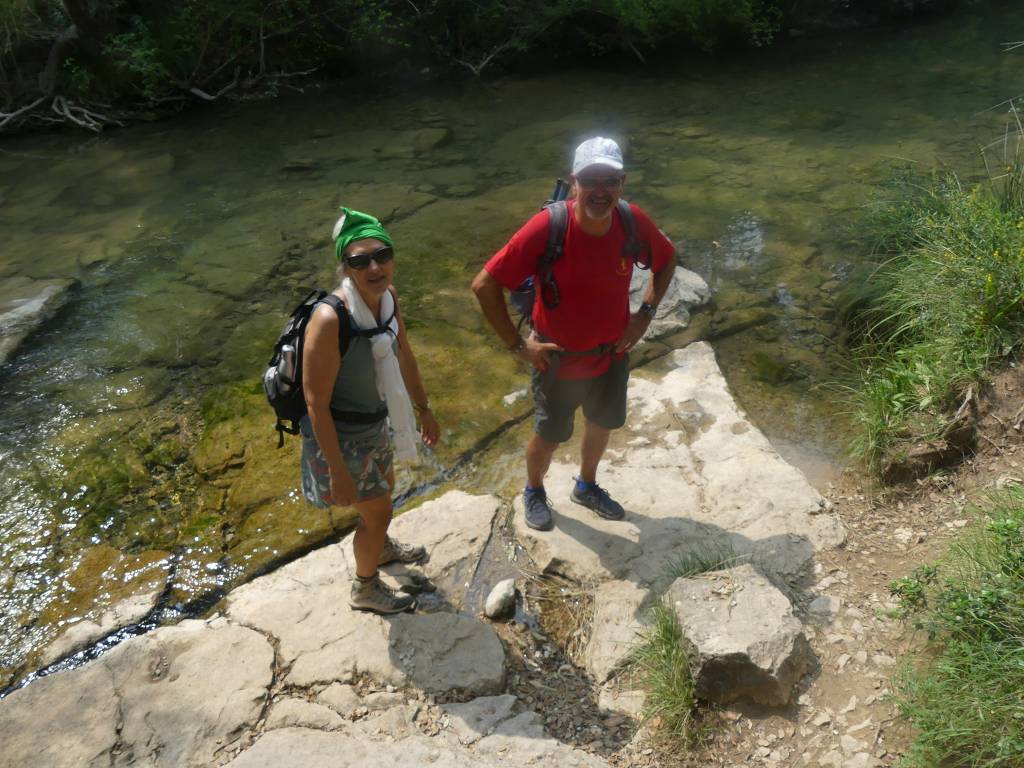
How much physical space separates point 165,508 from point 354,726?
6.10ft

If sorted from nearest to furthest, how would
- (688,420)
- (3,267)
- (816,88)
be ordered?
1. (688,420)
2. (3,267)
3. (816,88)

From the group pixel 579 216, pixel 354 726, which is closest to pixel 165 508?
pixel 354 726

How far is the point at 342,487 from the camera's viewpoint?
2717 millimetres

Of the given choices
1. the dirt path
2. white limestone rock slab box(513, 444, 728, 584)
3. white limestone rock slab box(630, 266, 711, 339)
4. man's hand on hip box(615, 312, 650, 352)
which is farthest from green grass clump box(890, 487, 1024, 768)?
white limestone rock slab box(630, 266, 711, 339)

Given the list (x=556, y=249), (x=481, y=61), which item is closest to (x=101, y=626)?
(x=556, y=249)

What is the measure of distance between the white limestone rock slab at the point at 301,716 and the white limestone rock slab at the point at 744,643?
4.08 feet

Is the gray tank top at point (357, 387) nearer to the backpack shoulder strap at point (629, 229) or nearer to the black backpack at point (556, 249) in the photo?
the black backpack at point (556, 249)

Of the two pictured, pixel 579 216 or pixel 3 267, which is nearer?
pixel 579 216

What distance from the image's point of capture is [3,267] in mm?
6641

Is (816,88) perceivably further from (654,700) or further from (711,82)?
(654,700)

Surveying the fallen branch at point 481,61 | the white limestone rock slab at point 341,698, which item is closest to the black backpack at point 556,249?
the white limestone rock slab at point 341,698

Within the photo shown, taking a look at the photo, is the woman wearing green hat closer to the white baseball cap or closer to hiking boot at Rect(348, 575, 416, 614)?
hiking boot at Rect(348, 575, 416, 614)

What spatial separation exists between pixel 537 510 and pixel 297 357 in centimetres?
145

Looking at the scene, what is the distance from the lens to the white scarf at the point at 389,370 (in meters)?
2.61
